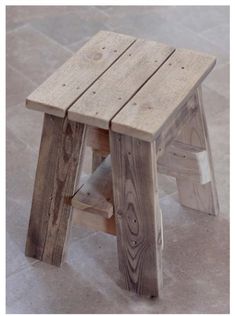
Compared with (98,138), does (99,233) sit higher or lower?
lower

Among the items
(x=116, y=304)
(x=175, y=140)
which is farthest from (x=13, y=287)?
(x=175, y=140)

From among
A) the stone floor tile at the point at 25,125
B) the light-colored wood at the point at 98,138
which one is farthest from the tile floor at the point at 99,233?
the light-colored wood at the point at 98,138

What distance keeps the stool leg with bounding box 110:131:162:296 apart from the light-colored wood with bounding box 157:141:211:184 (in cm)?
29

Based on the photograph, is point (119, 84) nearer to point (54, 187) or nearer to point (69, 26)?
point (54, 187)

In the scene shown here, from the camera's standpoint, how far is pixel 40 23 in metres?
3.23

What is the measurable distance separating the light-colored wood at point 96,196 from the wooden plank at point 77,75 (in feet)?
0.82

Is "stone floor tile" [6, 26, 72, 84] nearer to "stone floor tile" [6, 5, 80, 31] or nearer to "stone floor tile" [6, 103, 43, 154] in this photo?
"stone floor tile" [6, 5, 80, 31]

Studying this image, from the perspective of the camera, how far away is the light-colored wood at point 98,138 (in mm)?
1761

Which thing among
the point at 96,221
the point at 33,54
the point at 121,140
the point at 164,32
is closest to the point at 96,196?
the point at 96,221

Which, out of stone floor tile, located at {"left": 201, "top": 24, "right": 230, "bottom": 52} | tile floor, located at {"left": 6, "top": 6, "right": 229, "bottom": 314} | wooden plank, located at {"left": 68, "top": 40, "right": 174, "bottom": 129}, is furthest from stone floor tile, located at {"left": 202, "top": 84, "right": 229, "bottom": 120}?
wooden plank, located at {"left": 68, "top": 40, "right": 174, "bottom": 129}

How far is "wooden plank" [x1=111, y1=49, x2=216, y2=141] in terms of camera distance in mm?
1598

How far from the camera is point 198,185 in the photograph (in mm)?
2098

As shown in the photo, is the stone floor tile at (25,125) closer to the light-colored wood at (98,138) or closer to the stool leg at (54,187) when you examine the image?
the stool leg at (54,187)

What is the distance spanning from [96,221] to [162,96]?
1.25 ft
